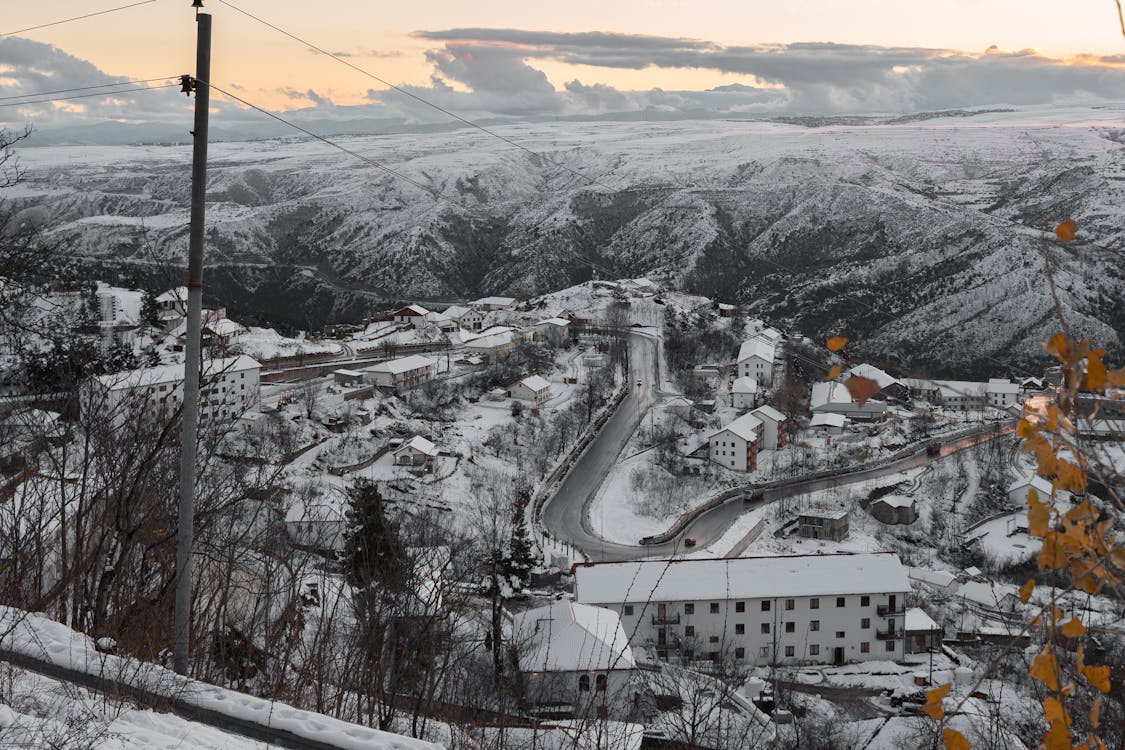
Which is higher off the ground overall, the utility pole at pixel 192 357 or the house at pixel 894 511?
the utility pole at pixel 192 357

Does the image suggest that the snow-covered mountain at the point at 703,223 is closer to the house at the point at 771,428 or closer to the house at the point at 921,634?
the house at the point at 771,428

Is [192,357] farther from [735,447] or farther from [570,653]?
[735,447]

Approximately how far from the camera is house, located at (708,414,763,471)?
2448 centimetres

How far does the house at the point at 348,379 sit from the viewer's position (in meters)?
27.5

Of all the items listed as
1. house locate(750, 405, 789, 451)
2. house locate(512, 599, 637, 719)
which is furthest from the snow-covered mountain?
house locate(512, 599, 637, 719)

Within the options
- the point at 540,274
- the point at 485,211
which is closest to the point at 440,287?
the point at 540,274

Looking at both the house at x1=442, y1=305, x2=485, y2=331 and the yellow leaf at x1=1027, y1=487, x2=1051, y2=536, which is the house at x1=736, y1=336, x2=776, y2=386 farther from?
the yellow leaf at x1=1027, y1=487, x2=1051, y2=536

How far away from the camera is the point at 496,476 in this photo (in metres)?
22.3

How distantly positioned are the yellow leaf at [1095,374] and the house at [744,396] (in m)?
27.7

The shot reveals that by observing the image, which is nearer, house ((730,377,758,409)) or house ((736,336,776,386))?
house ((730,377,758,409))

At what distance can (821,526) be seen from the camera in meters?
20.3

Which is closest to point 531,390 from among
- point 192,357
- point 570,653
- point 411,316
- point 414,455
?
point 414,455

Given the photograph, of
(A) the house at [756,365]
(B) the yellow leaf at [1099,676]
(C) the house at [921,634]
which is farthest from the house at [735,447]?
(B) the yellow leaf at [1099,676]

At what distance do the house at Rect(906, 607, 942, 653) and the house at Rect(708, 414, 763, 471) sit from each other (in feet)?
29.9
